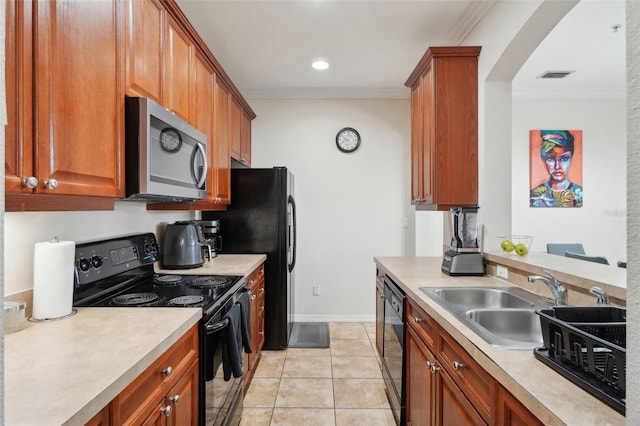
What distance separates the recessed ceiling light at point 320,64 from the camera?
3296 millimetres

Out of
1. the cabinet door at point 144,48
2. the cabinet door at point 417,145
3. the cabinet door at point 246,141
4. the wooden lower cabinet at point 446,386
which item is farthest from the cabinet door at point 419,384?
the cabinet door at point 246,141

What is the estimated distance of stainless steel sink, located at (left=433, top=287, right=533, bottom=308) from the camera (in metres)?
1.86

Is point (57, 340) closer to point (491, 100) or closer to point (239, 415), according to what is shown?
point (239, 415)

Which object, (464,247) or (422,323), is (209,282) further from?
(464,247)

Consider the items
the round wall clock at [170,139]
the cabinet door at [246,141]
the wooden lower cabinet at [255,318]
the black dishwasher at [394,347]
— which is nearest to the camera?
the round wall clock at [170,139]

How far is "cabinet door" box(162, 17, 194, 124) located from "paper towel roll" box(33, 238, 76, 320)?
0.86 metres

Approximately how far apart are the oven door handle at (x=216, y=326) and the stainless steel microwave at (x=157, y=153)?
0.62 metres

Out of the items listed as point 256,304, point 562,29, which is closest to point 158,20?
point 256,304

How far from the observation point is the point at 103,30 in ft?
4.22

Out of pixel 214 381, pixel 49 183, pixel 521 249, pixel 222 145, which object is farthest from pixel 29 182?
pixel 521 249

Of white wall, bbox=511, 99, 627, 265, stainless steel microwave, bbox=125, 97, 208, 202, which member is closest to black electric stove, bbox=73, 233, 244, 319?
Result: stainless steel microwave, bbox=125, 97, 208, 202

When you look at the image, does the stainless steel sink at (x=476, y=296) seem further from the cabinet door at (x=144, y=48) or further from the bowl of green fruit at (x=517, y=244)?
the cabinet door at (x=144, y=48)

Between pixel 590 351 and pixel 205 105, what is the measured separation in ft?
7.87

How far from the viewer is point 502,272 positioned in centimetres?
210
